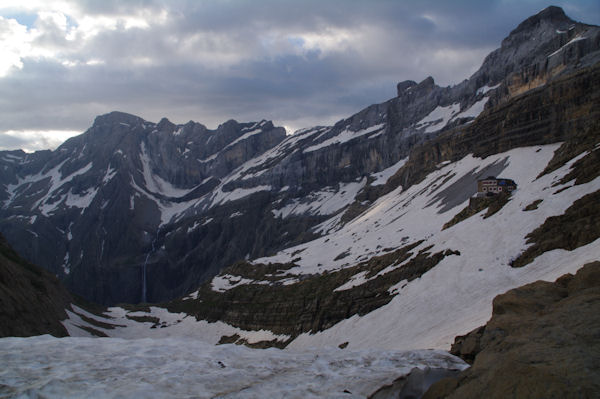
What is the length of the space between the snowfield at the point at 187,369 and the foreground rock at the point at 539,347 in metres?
1.56

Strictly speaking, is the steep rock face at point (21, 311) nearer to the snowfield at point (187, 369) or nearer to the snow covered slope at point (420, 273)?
the snow covered slope at point (420, 273)

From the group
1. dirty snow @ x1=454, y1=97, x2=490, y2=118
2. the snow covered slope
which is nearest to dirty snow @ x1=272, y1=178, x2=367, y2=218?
dirty snow @ x1=454, y1=97, x2=490, y2=118

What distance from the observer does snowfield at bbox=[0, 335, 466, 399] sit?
8.81 m

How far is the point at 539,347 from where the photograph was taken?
7504 millimetres

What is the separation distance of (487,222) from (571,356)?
97.4 ft

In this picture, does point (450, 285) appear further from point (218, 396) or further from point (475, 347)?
point (218, 396)

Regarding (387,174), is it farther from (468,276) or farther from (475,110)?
(468,276)

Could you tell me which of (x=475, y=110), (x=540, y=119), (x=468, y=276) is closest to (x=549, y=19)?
(x=475, y=110)

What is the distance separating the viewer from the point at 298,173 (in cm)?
19825

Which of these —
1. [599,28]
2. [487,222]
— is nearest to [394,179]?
[599,28]

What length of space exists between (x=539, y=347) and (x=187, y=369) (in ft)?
25.9

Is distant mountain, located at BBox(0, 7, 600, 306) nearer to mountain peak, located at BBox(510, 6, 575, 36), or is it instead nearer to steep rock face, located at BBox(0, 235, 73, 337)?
mountain peak, located at BBox(510, 6, 575, 36)

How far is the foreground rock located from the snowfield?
1562mm

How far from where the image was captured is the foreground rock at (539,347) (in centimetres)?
615
